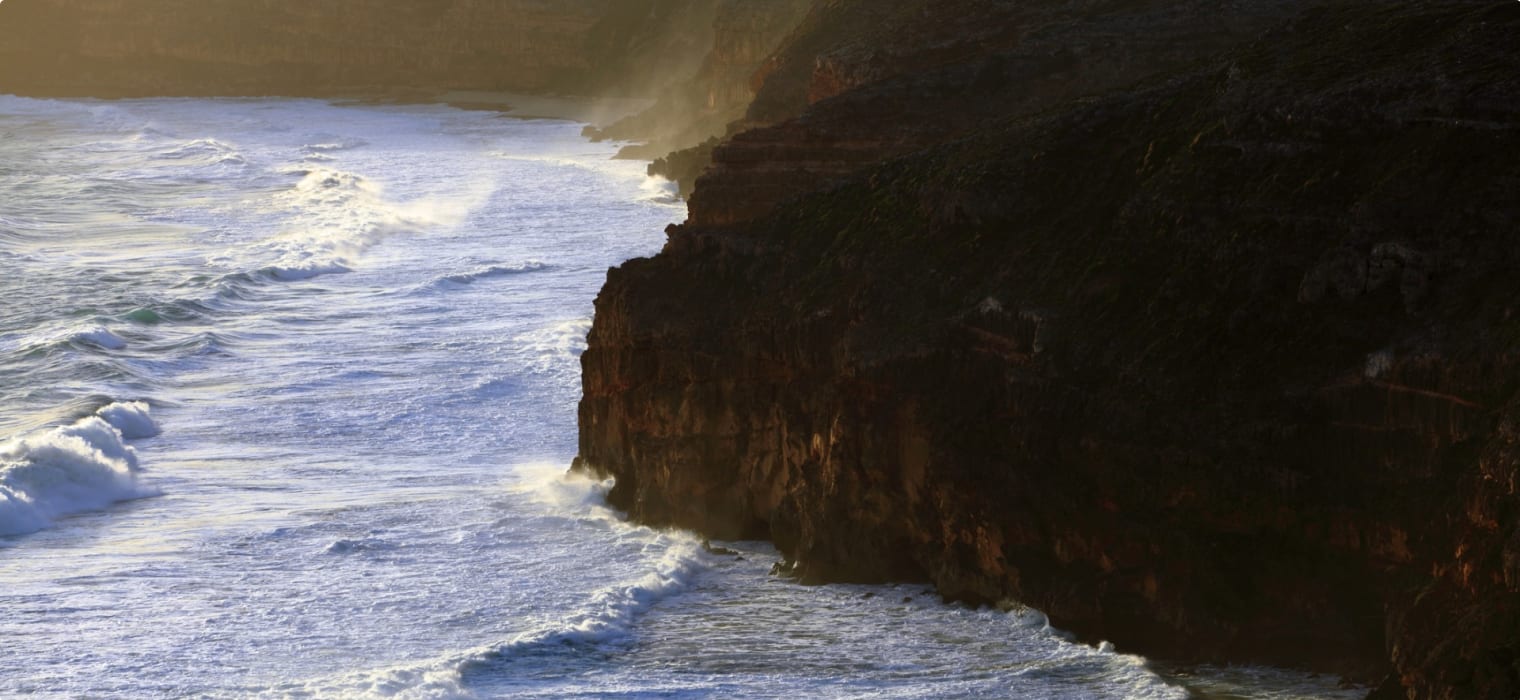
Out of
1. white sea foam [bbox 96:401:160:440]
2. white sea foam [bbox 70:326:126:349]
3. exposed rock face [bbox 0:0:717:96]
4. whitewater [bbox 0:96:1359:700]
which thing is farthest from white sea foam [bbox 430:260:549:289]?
exposed rock face [bbox 0:0:717:96]

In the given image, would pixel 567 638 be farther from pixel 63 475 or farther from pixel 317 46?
pixel 317 46

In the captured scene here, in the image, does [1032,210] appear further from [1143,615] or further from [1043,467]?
[1143,615]

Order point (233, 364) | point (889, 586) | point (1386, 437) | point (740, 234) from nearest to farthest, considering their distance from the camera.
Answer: point (1386, 437), point (889, 586), point (740, 234), point (233, 364)

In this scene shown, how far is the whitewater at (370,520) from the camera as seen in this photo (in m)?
18.0

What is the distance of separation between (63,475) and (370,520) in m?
4.92

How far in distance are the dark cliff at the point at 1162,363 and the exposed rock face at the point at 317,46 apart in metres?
85.8

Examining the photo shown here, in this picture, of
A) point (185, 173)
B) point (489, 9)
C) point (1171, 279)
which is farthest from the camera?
point (489, 9)

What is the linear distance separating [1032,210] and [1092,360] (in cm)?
287

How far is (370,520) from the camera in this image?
23594 millimetres

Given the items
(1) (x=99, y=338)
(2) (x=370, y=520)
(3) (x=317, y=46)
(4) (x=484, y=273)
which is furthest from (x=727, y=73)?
(3) (x=317, y=46)

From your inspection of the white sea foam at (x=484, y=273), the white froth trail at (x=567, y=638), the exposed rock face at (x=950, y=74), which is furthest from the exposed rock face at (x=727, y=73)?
the white froth trail at (x=567, y=638)

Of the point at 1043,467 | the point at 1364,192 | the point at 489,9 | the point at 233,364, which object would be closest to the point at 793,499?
the point at 1043,467

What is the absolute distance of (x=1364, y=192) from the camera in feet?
59.2

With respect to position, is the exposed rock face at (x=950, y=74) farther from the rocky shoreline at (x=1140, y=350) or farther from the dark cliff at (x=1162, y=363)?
the dark cliff at (x=1162, y=363)
